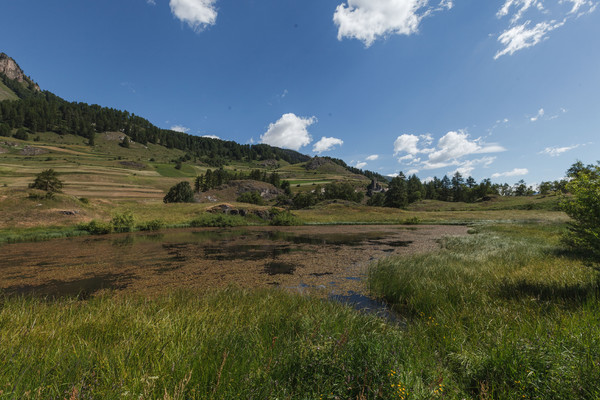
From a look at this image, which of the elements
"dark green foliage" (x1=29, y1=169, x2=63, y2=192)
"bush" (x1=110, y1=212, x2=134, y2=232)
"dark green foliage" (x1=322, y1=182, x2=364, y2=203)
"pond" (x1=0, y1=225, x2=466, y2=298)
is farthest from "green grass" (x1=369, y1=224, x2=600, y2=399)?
"dark green foliage" (x1=322, y1=182, x2=364, y2=203)

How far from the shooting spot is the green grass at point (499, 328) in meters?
2.85

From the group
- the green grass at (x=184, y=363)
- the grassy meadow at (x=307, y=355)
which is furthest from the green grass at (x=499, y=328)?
the green grass at (x=184, y=363)

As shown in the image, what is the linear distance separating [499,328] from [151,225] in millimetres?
40341

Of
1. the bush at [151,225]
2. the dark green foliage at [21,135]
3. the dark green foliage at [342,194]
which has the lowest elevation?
the bush at [151,225]

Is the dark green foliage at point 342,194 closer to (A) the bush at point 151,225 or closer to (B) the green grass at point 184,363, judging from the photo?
(A) the bush at point 151,225

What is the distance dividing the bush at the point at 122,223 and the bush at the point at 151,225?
141 centimetres

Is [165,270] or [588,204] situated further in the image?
[165,270]

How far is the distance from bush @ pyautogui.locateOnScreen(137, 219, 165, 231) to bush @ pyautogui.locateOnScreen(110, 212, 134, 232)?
1.41 metres

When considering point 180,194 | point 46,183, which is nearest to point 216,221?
point 46,183

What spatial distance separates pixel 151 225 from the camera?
34.8m

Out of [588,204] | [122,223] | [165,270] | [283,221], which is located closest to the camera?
[588,204]

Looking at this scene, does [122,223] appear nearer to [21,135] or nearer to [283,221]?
[283,221]

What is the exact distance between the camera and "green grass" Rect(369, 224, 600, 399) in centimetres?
285

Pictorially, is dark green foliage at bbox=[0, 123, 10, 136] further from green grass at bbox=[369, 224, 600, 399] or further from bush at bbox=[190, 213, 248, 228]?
green grass at bbox=[369, 224, 600, 399]
